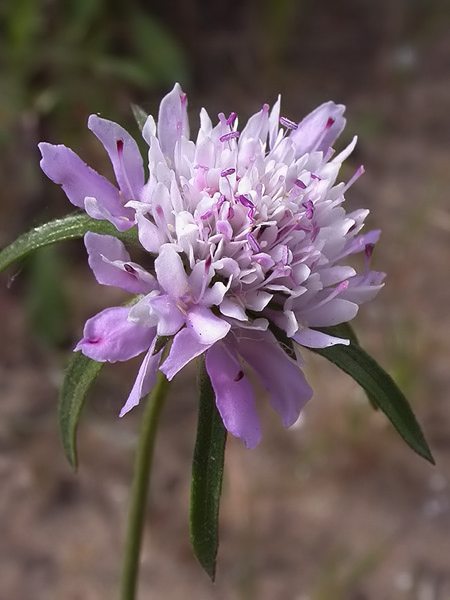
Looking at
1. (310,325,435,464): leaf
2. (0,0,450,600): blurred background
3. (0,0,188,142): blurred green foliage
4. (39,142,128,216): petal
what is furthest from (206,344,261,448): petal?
(0,0,188,142): blurred green foliage

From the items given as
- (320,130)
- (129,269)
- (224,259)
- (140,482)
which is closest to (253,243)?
(224,259)

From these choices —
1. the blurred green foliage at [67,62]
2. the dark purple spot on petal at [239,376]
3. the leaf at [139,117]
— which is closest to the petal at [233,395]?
the dark purple spot on petal at [239,376]

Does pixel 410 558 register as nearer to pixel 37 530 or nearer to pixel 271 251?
pixel 37 530

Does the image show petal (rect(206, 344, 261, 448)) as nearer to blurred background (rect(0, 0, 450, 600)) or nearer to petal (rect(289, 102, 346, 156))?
petal (rect(289, 102, 346, 156))

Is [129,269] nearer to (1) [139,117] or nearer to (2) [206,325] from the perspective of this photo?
(2) [206,325]

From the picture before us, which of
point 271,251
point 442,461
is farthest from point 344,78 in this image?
point 271,251

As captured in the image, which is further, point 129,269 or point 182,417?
point 182,417

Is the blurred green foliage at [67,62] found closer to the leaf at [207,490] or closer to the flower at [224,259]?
the flower at [224,259]
